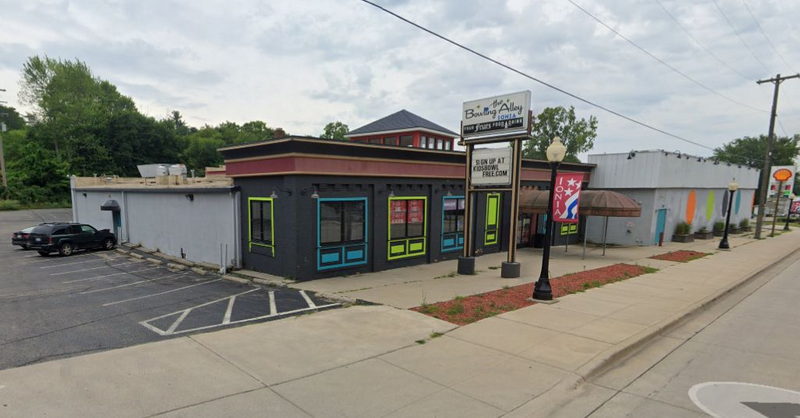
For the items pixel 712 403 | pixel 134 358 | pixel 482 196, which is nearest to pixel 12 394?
pixel 134 358

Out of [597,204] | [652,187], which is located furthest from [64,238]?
[652,187]

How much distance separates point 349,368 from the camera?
586cm

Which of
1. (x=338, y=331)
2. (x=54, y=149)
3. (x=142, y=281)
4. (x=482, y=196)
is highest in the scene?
(x=54, y=149)

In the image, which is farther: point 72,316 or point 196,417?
point 72,316

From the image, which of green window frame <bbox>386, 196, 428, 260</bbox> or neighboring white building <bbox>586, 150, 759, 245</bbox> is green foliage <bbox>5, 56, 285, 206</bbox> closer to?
green window frame <bbox>386, 196, 428, 260</bbox>

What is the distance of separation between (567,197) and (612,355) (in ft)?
34.0

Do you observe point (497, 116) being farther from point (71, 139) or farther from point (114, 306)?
point (71, 139)

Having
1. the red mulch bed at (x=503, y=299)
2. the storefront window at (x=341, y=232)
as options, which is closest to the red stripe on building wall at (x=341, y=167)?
the storefront window at (x=341, y=232)

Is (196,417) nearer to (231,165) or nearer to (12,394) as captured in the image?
(12,394)

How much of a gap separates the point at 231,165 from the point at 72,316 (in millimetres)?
7411

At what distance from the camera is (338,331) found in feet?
A: 24.7

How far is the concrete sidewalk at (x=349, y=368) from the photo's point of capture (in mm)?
4738

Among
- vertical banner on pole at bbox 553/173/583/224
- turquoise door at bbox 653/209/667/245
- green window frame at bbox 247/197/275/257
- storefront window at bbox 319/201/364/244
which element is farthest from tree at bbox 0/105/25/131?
turquoise door at bbox 653/209/667/245

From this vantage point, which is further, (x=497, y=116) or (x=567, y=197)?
(x=567, y=197)
